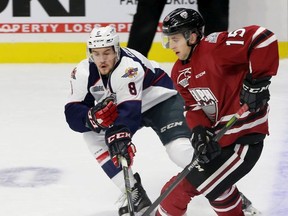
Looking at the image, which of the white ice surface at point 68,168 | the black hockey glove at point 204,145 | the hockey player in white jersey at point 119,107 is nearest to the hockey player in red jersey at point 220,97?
the black hockey glove at point 204,145

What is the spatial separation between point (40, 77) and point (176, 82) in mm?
2847

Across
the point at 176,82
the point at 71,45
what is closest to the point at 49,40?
the point at 71,45

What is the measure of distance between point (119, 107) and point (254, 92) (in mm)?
562

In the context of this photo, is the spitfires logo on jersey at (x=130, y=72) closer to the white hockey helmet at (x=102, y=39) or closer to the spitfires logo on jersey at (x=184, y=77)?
the white hockey helmet at (x=102, y=39)

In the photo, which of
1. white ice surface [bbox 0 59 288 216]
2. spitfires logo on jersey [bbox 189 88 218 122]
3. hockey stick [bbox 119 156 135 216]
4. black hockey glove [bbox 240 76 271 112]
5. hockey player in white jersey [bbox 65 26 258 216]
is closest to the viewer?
black hockey glove [bbox 240 76 271 112]

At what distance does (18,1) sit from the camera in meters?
5.84

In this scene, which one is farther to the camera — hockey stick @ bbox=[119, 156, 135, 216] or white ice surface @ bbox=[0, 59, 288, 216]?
white ice surface @ bbox=[0, 59, 288, 216]

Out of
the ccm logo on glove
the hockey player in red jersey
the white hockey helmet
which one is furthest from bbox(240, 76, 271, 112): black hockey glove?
the white hockey helmet

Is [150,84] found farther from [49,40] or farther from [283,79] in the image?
[49,40]

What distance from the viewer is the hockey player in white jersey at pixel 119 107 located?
9.48ft

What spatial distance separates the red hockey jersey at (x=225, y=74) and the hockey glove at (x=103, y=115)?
29 centimetres

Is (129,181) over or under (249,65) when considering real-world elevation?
under

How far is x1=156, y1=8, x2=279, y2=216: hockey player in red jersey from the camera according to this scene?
8.52ft

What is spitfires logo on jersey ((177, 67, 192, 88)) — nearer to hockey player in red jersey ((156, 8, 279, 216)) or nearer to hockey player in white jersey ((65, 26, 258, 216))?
hockey player in red jersey ((156, 8, 279, 216))
